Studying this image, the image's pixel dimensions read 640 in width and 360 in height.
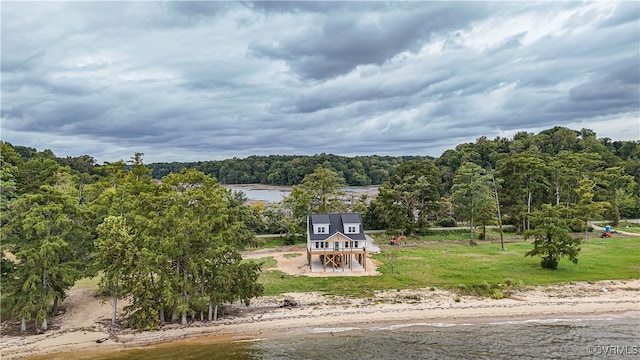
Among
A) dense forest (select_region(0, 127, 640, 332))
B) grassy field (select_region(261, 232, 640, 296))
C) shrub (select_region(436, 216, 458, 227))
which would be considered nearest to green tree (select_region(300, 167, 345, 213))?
dense forest (select_region(0, 127, 640, 332))

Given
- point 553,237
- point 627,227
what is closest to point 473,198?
point 553,237

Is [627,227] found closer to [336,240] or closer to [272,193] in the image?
[336,240]

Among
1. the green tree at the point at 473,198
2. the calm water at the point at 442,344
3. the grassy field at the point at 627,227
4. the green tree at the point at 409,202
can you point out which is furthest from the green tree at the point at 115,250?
the grassy field at the point at 627,227

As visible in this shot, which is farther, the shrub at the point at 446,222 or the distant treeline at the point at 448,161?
the distant treeline at the point at 448,161

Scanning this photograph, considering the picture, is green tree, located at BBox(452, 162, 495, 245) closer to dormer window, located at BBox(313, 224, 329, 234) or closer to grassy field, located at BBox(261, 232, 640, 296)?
grassy field, located at BBox(261, 232, 640, 296)

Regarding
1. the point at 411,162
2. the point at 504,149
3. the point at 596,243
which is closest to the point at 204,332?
the point at 411,162

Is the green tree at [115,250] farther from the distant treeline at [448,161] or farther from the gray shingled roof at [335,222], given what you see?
the distant treeline at [448,161]
